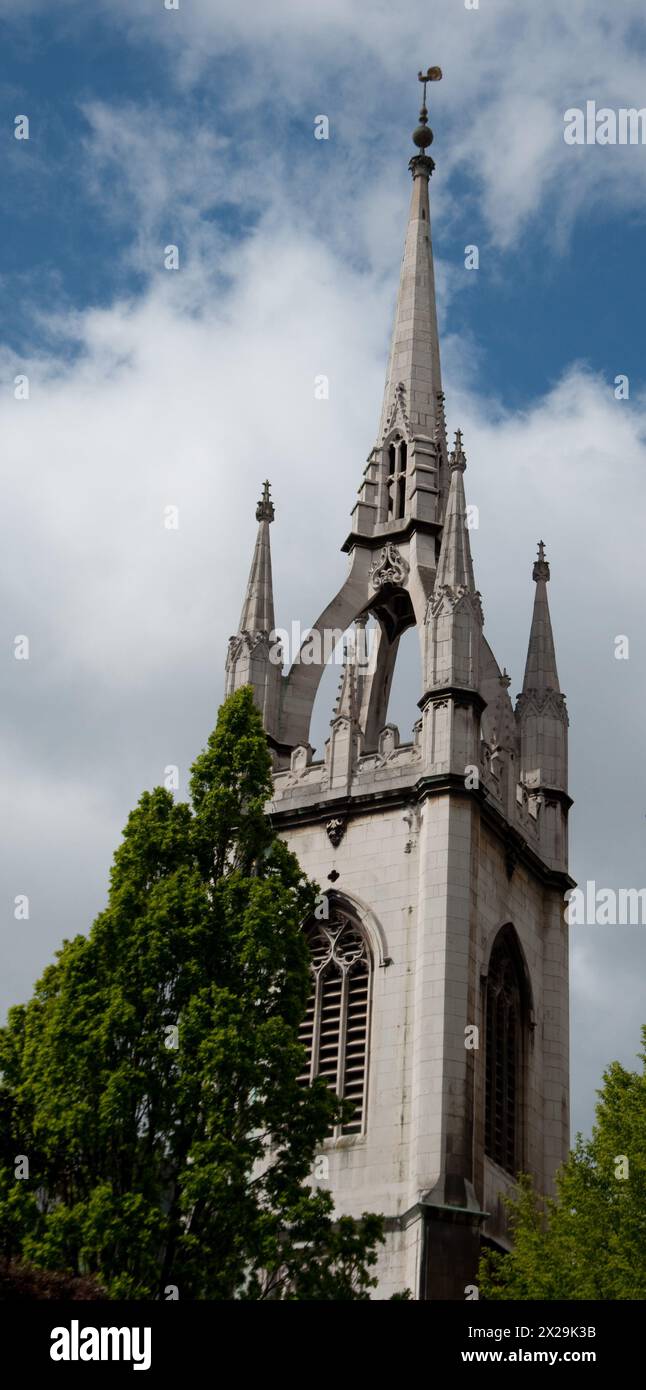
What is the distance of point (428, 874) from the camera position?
4819 centimetres

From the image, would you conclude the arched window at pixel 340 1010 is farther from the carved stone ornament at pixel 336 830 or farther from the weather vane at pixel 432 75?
the weather vane at pixel 432 75

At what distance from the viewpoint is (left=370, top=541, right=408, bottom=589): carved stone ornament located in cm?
5741

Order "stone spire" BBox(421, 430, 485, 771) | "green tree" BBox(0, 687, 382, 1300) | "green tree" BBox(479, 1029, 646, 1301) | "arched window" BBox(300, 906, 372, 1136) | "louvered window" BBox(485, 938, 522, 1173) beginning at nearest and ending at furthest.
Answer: "green tree" BBox(0, 687, 382, 1300) → "green tree" BBox(479, 1029, 646, 1301) → "arched window" BBox(300, 906, 372, 1136) → "louvered window" BBox(485, 938, 522, 1173) → "stone spire" BBox(421, 430, 485, 771)

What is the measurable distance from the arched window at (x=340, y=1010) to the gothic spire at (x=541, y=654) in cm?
1012

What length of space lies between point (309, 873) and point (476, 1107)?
737 centimetres

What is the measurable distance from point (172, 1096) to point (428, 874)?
16247 millimetres

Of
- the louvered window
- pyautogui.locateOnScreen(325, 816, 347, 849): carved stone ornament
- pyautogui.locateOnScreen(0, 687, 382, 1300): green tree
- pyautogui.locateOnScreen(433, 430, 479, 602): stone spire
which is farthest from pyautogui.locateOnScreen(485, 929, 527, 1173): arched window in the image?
pyautogui.locateOnScreen(0, 687, 382, 1300): green tree

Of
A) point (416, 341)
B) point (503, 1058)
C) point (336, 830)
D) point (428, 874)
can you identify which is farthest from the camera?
point (416, 341)

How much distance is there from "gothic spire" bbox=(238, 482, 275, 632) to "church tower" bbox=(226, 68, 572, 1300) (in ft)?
0.21

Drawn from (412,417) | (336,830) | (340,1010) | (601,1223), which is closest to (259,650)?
(336,830)

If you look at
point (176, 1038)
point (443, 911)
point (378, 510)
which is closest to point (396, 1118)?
point (443, 911)

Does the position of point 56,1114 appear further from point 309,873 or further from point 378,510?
point 378,510

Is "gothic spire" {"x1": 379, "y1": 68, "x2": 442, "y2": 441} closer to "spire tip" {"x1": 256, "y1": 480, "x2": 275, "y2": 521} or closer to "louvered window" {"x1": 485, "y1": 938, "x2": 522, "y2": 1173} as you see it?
"spire tip" {"x1": 256, "y1": 480, "x2": 275, "y2": 521}

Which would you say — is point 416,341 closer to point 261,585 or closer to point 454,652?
point 261,585
